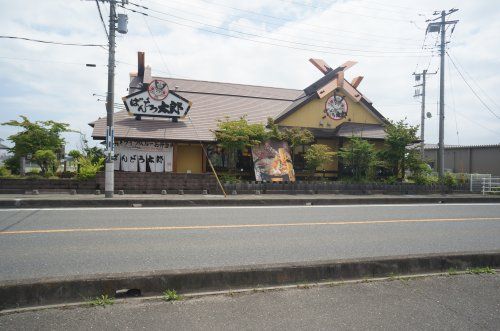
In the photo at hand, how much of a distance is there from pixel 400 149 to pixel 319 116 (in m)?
5.20

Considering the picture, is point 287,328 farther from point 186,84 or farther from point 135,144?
point 186,84

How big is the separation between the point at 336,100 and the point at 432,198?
842 centimetres

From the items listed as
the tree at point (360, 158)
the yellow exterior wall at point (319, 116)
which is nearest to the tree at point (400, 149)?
the tree at point (360, 158)

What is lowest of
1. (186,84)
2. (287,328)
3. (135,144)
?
(287,328)

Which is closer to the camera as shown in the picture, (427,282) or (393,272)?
(427,282)

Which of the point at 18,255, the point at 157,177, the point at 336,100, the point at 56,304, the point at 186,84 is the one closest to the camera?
the point at 56,304

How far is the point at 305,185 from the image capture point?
1636 cm

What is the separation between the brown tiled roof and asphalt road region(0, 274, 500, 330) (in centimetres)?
1351

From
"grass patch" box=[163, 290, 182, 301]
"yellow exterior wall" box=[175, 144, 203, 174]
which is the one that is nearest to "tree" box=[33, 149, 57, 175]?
"yellow exterior wall" box=[175, 144, 203, 174]

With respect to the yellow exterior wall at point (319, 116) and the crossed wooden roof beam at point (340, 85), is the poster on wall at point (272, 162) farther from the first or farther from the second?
the crossed wooden roof beam at point (340, 85)

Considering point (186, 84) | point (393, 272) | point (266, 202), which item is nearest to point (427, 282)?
point (393, 272)

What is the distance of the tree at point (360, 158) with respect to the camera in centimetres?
1759

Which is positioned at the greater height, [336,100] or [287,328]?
[336,100]

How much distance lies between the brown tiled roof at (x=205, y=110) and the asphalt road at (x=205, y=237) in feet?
22.8
